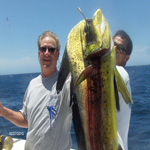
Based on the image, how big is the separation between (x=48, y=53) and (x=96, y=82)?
0.83m

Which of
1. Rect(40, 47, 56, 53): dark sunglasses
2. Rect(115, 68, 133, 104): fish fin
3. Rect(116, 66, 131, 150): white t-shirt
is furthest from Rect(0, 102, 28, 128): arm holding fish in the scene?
Rect(115, 68, 133, 104): fish fin

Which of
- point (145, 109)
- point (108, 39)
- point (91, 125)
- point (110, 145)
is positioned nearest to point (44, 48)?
point (108, 39)

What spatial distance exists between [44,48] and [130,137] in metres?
6.56

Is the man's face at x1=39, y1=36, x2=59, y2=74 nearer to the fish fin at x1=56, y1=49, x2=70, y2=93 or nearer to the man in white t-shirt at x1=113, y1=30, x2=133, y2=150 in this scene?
the fish fin at x1=56, y1=49, x2=70, y2=93

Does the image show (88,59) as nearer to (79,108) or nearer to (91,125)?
(79,108)

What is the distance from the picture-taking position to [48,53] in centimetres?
218

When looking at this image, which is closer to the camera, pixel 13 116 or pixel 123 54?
pixel 123 54

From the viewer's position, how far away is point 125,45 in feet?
7.68

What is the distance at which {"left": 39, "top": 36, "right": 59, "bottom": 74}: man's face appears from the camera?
219 cm

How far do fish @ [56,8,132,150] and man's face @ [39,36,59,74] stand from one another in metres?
0.57

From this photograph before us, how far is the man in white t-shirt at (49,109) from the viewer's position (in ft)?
7.04

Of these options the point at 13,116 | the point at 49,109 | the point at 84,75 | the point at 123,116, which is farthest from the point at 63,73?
the point at 13,116

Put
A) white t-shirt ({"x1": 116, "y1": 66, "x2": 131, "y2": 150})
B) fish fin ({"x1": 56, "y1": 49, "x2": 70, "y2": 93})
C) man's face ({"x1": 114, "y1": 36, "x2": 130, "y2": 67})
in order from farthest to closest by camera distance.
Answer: man's face ({"x1": 114, "y1": 36, "x2": 130, "y2": 67}) < white t-shirt ({"x1": 116, "y1": 66, "x2": 131, "y2": 150}) < fish fin ({"x1": 56, "y1": 49, "x2": 70, "y2": 93})

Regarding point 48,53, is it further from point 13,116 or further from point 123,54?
point 13,116
